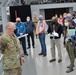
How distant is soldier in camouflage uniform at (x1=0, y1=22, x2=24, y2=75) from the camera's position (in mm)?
4480

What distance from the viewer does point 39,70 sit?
7.19m

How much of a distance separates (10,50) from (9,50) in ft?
0.06

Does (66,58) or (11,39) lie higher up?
(11,39)

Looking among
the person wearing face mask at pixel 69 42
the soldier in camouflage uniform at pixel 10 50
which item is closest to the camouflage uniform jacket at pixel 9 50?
the soldier in camouflage uniform at pixel 10 50

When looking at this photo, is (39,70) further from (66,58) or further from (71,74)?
(66,58)

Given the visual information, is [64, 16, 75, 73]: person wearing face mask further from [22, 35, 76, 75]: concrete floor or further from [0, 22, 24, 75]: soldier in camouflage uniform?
[0, 22, 24, 75]: soldier in camouflage uniform

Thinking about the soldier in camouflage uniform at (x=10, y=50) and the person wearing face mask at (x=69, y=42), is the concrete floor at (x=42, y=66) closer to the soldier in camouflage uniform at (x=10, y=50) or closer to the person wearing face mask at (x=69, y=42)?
the person wearing face mask at (x=69, y=42)

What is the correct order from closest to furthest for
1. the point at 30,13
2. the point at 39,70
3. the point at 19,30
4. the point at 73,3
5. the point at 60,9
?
1. the point at 39,70
2. the point at 19,30
3. the point at 30,13
4. the point at 73,3
5. the point at 60,9

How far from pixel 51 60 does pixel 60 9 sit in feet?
58.3

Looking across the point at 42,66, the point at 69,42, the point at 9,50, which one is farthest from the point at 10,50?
the point at 42,66

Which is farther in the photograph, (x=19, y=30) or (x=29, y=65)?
(x=19, y=30)

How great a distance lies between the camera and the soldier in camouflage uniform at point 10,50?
448 cm

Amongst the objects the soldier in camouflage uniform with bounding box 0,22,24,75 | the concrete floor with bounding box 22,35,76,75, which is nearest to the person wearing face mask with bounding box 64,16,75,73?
the concrete floor with bounding box 22,35,76,75

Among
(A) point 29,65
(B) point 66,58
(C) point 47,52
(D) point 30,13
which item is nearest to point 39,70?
(A) point 29,65
